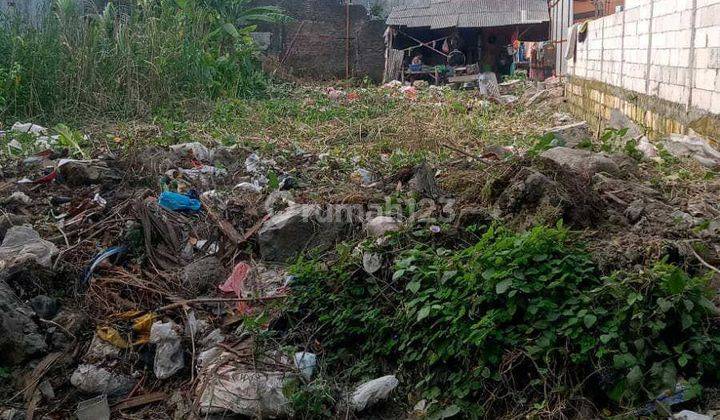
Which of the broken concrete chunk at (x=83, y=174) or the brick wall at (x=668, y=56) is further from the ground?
the brick wall at (x=668, y=56)

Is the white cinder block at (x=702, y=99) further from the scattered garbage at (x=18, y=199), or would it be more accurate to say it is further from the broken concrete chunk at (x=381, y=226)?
the scattered garbage at (x=18, y=199)

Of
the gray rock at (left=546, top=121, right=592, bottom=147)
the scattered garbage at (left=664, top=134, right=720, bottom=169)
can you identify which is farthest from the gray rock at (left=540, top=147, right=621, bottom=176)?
the gray rock at (left=546, top=121, right=592, bottom=147)

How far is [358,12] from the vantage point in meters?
17.5

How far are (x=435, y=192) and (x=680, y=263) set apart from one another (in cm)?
154

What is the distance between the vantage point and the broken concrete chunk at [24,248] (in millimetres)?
3678

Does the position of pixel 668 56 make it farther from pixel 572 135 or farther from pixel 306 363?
pixel 306 363

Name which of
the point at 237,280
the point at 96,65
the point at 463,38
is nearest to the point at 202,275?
the point at 237,280

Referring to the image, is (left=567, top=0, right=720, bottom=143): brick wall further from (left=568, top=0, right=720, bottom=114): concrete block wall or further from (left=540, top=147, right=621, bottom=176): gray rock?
(left=540, top=147, right=621, bottom=176): gray rock

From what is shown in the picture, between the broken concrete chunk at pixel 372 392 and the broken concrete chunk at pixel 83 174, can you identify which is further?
the broken concrete chunk at pixel 83 174

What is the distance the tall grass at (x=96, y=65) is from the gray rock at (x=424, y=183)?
5157 millimetres

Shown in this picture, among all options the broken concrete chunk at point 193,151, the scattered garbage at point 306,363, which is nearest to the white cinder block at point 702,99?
the scattered garbage at point 306,363

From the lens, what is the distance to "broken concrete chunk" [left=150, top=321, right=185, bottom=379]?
3209mm


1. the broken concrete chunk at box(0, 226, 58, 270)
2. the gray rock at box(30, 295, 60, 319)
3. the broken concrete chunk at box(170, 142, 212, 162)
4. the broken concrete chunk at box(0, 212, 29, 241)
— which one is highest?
the broken concrete chunk at box(170, 142, 212, 162)

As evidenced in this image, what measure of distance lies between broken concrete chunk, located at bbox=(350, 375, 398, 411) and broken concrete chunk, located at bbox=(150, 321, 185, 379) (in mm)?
936
